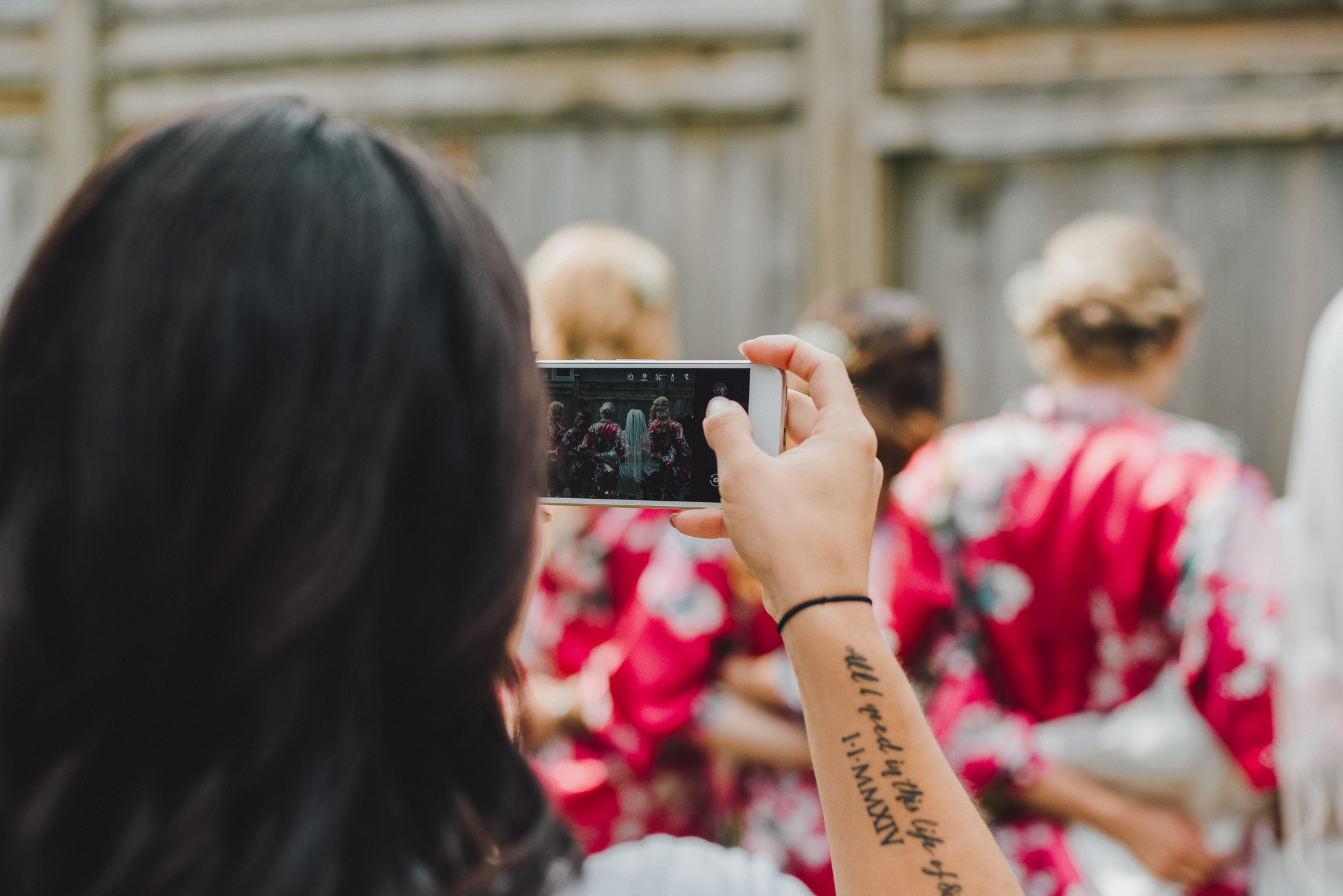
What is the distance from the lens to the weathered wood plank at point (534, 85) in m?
3.01

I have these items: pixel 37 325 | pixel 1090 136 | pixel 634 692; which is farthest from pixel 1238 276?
pixel 37 325

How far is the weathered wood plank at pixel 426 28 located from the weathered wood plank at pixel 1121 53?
1.34 ft

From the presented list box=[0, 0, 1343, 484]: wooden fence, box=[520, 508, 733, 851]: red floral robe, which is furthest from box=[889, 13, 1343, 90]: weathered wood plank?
box=[520, 508, 733, 851]: red floral robe

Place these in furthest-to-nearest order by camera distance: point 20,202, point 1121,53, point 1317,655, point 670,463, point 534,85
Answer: point 20,202
point 534,85
point 1121,53
point 1317,655
point 670,463

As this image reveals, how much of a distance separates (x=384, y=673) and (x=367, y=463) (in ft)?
0.37

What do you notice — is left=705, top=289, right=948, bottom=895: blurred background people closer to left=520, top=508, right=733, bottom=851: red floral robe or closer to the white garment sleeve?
left=520, top=508, right=733, bottom=851: red floral robe

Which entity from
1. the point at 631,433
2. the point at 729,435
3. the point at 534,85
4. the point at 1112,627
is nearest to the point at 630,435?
the point at 631,433

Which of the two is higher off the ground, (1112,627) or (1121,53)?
(1121,53)

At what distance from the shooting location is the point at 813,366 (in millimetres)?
805

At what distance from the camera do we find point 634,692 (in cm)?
169

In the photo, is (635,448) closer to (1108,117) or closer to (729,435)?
(729,435)

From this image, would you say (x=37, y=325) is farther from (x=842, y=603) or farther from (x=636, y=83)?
(x=636, y=83)

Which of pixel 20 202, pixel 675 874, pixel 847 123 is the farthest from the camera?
pixel 20 202

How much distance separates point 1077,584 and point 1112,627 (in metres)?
0.08
